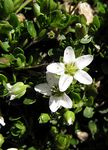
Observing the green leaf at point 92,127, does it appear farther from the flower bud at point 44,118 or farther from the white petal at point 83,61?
the white petal at point 83,61

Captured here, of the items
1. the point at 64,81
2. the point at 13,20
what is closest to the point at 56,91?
the point at 64,81

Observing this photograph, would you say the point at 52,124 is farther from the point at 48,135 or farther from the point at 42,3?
Result: the point at 42,3

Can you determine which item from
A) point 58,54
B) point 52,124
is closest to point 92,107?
point 52,124

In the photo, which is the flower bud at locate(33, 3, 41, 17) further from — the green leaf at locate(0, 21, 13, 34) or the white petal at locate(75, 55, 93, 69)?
the white petal at locate(75, 55, 93, 69)

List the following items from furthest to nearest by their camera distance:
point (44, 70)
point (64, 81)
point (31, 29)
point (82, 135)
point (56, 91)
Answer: point (82, 135) → point (44, 70) → point (31, 29) → point (56, 91) → point (64, 81)

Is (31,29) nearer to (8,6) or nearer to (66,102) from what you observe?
(8,6)

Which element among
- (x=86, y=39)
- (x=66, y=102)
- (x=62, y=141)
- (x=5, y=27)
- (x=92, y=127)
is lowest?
(x=92, y=127)
